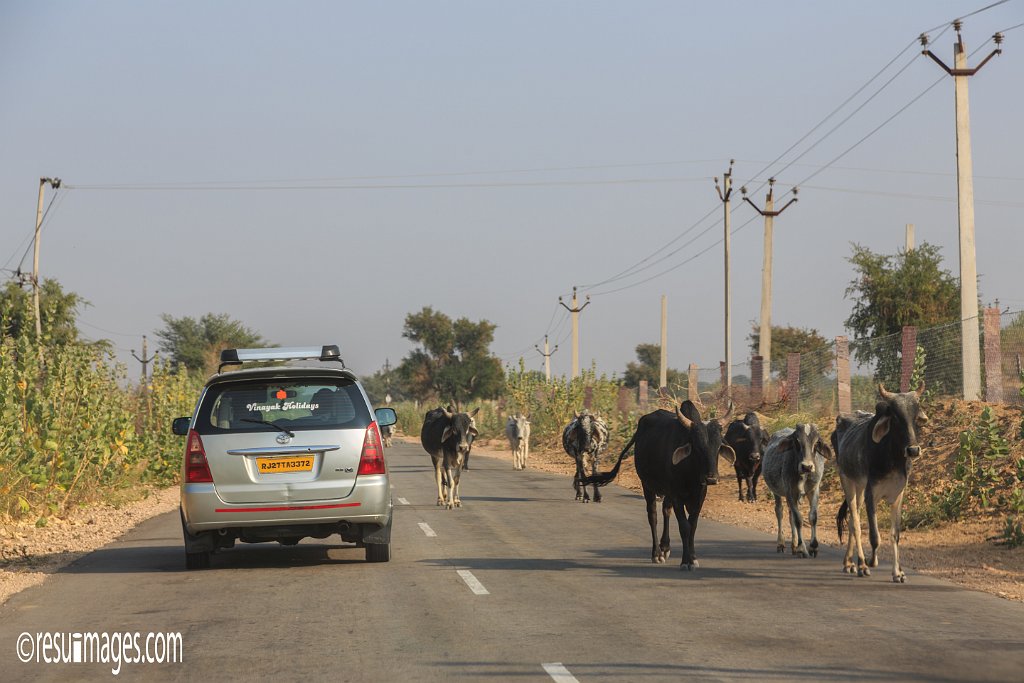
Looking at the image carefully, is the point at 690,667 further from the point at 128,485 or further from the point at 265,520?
the point at 128,485

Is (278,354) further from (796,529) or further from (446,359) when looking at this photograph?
(446,359)

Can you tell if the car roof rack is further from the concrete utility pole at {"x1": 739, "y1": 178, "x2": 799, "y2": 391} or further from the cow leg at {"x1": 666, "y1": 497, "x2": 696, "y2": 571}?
the concrete utility pole at {"x1": 739, "y1": 178, "x2": 799, "y2": 391}

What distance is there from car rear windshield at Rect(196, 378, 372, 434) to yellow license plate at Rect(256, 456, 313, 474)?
351 millimetres

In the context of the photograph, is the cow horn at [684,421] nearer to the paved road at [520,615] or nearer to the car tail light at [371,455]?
the paved road at [520,615]

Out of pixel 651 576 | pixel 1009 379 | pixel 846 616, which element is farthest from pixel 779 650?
pixel 1009 379

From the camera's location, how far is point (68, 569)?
45.7 feet

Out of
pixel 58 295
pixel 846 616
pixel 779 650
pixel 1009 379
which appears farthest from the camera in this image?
pixel 58 295

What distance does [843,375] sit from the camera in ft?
92.1

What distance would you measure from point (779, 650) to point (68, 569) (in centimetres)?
873

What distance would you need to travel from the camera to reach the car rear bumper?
42.2ft

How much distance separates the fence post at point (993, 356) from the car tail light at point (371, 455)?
43.5 ft

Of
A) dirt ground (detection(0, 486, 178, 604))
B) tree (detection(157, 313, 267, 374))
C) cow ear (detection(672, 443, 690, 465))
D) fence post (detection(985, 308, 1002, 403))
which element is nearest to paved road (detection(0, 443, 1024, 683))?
dirt ground (detection(0, 486, 178, 604))
